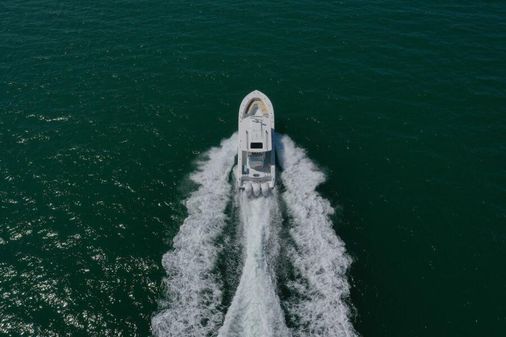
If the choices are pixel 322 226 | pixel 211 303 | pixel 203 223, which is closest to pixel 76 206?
pixel 203 223

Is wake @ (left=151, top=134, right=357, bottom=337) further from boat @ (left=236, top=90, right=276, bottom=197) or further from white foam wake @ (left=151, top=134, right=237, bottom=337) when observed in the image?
boat @ (left=236, top=90, right=276, bottom=197)

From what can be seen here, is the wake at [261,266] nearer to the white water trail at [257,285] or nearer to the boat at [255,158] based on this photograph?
the white water trail at [257,285]

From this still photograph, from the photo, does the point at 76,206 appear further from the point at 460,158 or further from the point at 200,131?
the point at 460,158

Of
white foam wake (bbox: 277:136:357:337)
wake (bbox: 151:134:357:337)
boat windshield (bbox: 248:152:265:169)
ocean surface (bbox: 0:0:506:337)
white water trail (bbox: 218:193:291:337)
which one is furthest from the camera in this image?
boat windshield (bbox: 248:152:265:169)

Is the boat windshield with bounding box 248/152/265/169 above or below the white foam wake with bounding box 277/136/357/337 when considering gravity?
above

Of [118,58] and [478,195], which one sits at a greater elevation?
[118,58]

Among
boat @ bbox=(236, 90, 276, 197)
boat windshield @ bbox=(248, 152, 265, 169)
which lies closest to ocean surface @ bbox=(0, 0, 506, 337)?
boat @ bbox=(236, 90, 276, 197)
